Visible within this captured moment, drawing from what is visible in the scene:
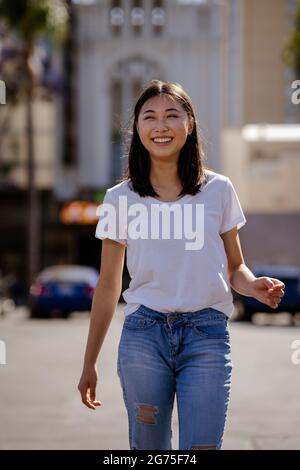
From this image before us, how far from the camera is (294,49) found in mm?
28438

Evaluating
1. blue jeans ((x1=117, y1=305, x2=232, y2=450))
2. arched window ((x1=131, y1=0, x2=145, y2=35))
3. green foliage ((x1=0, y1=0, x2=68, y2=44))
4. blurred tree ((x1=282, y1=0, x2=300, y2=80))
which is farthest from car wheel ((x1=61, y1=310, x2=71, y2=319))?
arched window ((x1=131, y1=0, x2=145, y2=35))

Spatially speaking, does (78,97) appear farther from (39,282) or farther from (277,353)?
→ (277,353)

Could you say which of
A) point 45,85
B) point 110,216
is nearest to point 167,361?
point 110,216

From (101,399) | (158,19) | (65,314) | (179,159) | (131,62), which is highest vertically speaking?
(158,19)

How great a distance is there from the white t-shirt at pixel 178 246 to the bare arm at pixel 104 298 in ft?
0.19

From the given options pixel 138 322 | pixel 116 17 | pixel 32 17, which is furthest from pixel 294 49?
pixel 138 322

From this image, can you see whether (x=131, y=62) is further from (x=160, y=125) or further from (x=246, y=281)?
(x=246, y=281)

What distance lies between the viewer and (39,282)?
26594 mm

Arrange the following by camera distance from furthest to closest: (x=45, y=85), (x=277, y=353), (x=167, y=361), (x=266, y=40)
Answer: (x=266, y=40)
(x=45, y=85)
(x=277, y=353)
(x=167, y=361)

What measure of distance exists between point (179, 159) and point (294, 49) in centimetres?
2509

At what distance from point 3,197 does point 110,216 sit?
4308 cm

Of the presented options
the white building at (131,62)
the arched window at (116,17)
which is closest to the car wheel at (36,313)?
the white building at (131,62)

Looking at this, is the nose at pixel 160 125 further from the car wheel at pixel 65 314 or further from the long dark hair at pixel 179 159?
the car wheel at pixel 65 314

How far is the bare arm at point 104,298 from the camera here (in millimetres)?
3969
